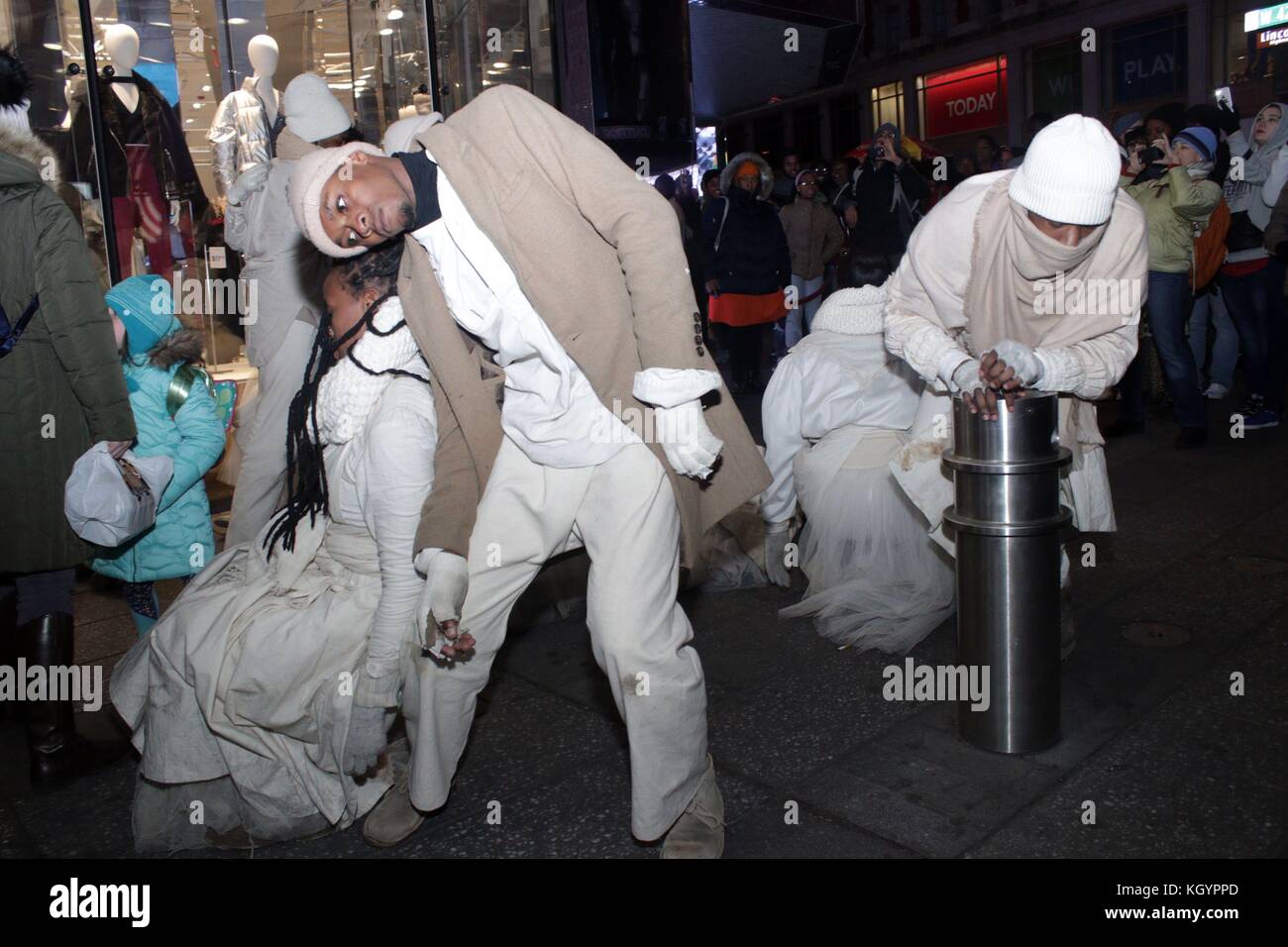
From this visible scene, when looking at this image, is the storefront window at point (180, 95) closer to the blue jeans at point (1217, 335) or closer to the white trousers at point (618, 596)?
the white trousers at point (618, 596)

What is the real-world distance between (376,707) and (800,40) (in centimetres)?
995

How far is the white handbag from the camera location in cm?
322

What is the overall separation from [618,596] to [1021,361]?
4.11ft

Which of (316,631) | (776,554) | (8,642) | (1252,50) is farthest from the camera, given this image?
(1252,50)

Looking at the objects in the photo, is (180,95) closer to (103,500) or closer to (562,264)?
(103,500)

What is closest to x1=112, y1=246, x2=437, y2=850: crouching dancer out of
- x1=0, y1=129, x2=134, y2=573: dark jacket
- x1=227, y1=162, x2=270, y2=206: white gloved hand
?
x1=0, y1=129, x2=134, y2=573: dark jacket

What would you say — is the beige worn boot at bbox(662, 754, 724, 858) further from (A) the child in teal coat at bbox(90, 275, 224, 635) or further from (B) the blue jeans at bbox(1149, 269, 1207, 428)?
(B) the blue jeans at bbox(1149, 269, 1207, 428)

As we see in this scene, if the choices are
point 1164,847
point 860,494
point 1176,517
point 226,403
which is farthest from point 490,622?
point 1176,517

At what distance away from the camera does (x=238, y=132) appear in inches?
247

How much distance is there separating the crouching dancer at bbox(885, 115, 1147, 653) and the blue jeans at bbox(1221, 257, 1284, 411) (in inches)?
165

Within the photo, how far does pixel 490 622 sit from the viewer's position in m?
2.58

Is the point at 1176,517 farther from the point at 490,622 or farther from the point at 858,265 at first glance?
the point at 490,622

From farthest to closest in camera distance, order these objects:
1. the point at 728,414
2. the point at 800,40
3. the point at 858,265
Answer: the point at 800,40, the point at 858,265, the point at 728,414

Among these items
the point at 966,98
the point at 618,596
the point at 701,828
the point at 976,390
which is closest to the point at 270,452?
the point at 618,596
